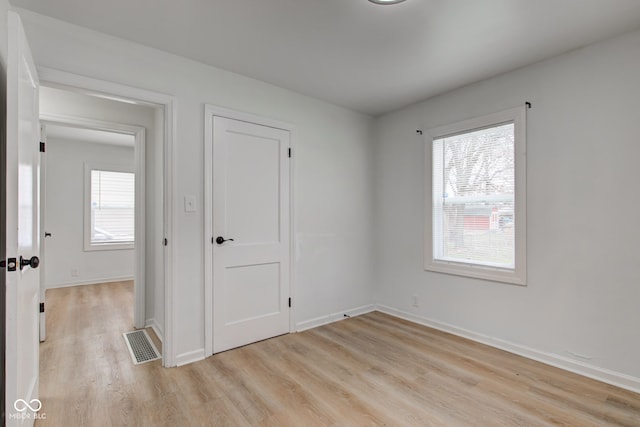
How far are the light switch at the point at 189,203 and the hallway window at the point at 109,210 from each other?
408cm

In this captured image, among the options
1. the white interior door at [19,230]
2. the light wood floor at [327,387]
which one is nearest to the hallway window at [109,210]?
the light wood floor at [327,387]

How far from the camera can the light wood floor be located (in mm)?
1946

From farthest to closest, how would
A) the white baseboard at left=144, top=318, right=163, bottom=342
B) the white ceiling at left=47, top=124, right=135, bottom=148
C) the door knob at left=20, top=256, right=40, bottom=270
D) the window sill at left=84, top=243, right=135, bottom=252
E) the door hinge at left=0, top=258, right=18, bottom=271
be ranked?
the window sill at left=84, top=243, right=135, bottom=252 < the white ceiling at left=47, top=124, right=135, bottom=148 < the white baseboard at left=144, top=318, right=163, bottom=342 < the door knob at left=20, top=256, right=40, bottom=270 < the door hinge at left=0, top=258, right=18, bottom=271

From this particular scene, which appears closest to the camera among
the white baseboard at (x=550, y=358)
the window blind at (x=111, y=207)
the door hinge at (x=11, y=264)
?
the door hinge at (x=11, y=264)

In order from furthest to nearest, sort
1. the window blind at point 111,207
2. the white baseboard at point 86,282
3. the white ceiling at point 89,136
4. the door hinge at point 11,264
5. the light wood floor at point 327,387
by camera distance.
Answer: the window blind at point 111,207, the white baseboard at point 86,282, the white ceiling at point 89,136, the light wood floor at point 327,387, the door hinge at point 11,264

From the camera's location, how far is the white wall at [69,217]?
5.48 meters

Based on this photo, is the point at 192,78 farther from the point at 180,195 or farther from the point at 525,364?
the point at 525,364

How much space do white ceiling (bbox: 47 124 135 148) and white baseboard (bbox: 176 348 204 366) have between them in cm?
384

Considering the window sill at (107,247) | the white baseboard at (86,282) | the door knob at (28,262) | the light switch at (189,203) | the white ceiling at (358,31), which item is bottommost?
the white baseboard at (86,282)

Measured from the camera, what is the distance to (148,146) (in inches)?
141

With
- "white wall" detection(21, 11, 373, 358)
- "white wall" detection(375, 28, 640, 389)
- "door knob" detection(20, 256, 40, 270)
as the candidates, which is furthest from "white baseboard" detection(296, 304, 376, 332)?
"door knob" detection(20, 256, 40, 270)

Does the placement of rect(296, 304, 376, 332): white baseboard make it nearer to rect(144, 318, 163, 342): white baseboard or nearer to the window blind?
rect(144, 318, 163, 342): white baseboard
